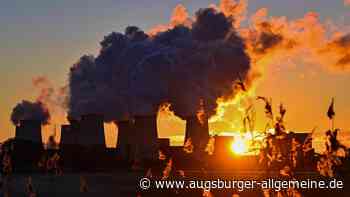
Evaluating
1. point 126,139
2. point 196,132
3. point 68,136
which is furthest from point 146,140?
point 68,136

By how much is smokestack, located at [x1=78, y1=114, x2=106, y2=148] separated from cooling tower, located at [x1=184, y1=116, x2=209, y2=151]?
13.8 meters

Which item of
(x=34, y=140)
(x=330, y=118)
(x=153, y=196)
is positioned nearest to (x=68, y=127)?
(x=34, y=140)

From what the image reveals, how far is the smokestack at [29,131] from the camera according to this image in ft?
333

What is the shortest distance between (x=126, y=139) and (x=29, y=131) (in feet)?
52.0

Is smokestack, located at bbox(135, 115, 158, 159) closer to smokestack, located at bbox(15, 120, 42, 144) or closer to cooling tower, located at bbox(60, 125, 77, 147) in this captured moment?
cooling tower, located at bbox(60, 125, 77, 147)

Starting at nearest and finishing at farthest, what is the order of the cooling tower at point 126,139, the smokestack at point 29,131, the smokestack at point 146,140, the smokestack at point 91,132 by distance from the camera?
1. the smokestack at point 91,132
2. the smokestack at point 146,140
3. the cooling tower at point 126,139
4. the smokestack at point 29,131

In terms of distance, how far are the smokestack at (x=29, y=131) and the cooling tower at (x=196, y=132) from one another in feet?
85.6

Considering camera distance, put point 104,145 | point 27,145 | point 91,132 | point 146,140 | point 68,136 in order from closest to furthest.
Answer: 1. point 146,140
2. point 27,145
3. point 91,132
4. point 104,145
5. point 68,136

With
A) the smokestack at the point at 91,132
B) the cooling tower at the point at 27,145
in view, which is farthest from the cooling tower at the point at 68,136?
the cooling tower at the point at 27,145

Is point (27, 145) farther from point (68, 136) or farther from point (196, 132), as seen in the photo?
point (196, 132)

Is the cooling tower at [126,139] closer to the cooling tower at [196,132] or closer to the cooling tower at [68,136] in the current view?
the cooling tower at [68,136]

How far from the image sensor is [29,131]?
334 feet

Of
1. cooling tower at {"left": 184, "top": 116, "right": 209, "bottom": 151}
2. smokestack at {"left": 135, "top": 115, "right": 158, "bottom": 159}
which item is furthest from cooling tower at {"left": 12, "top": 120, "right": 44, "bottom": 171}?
cooling tower at {"left": 184, "top": 116, "right": 209, "bottom": 151}

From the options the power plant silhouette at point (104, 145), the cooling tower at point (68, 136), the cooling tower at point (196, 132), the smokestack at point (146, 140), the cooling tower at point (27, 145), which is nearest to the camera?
the cooling tower at point (196, 132)
